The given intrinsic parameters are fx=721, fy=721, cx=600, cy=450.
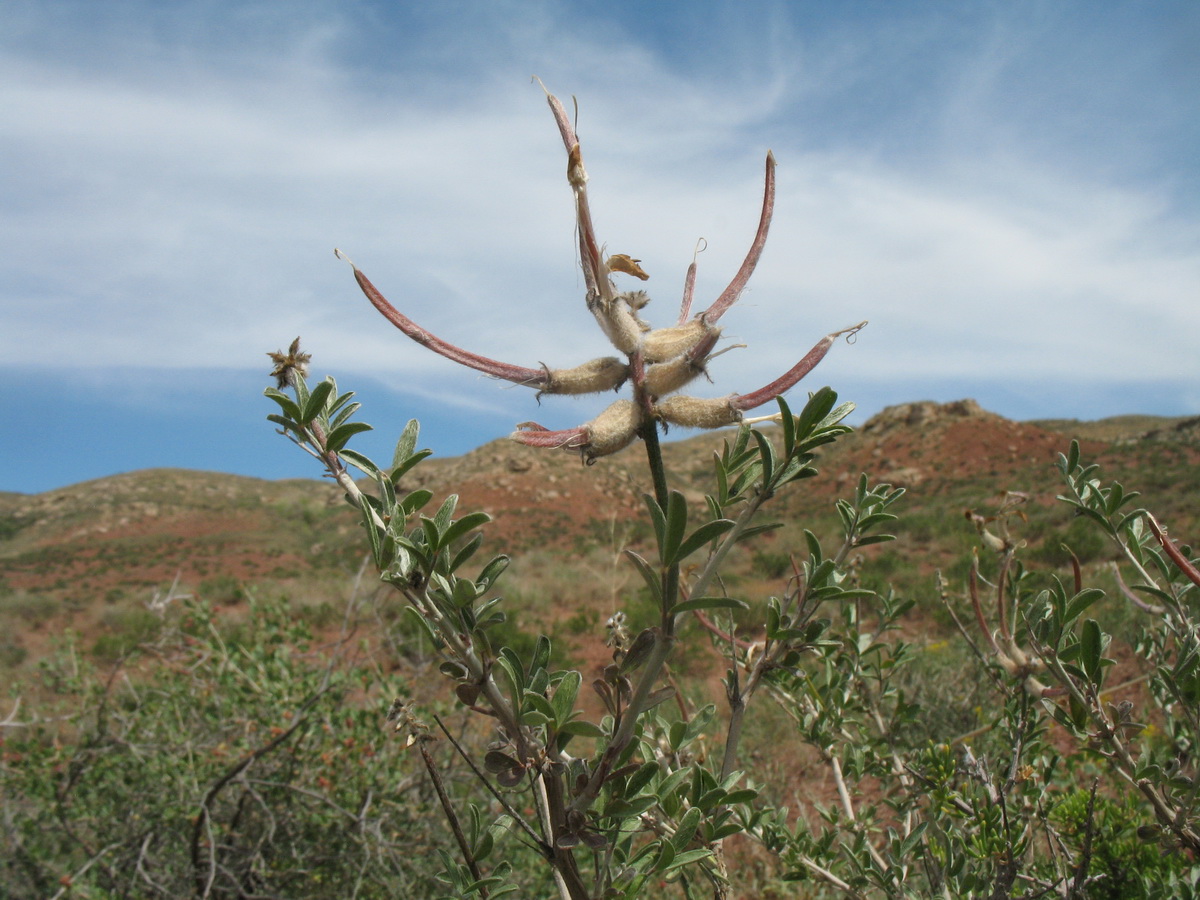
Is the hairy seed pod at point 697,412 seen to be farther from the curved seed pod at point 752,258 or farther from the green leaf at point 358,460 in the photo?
the green leaf at point 358,460

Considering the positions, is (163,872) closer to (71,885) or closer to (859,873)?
(71,885)

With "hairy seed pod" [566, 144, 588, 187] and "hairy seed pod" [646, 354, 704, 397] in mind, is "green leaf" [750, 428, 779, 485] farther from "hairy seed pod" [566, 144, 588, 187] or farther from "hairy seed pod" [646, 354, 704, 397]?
"hairy seed pod" [566, 144, 588, 187]

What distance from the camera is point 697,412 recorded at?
0.92 meters

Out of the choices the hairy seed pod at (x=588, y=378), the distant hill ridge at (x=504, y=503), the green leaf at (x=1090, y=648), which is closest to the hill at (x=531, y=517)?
the distant hill ridge at (x=504, y=503)

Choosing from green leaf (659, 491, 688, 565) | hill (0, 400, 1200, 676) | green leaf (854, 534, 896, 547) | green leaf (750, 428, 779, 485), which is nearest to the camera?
green leaf (659, 491, 688, 565)

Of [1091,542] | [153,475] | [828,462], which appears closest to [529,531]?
[828,462]

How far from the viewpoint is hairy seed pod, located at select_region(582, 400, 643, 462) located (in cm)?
88

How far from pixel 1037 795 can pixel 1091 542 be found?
1239 centimetres

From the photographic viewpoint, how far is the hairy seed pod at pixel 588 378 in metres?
0.94

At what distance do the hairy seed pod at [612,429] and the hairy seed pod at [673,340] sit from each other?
0.07 metres

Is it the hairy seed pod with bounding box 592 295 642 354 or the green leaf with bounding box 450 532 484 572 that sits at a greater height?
the hairy seed pod with bounding box 592 295 642 354

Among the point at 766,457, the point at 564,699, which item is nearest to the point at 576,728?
the point at 564,699

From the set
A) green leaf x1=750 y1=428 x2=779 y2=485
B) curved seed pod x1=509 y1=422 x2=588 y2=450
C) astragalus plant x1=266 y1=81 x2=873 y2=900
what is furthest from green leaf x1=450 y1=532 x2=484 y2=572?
green leaf x1=750 y1=428 x2=779 y2=485

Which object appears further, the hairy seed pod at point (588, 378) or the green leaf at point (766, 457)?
the hairy seed pod at point (588, 378)
